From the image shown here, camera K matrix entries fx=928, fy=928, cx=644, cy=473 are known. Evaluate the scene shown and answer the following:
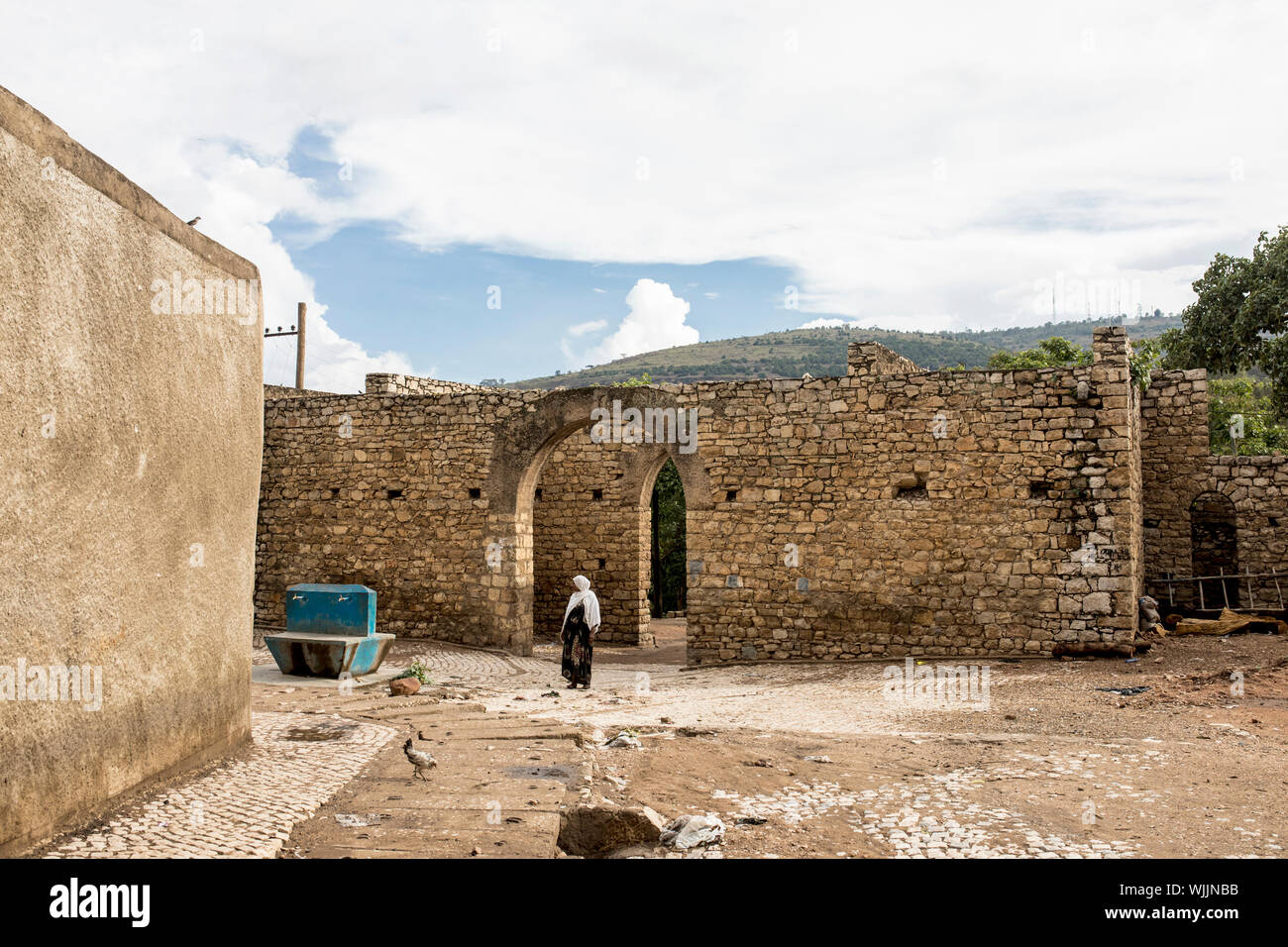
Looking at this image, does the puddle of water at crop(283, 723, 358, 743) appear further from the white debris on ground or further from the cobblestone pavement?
the white debris on ground

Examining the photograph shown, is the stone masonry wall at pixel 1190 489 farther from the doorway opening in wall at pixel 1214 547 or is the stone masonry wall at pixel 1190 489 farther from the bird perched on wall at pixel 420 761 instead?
the bird perched on wall at pixel 420 761

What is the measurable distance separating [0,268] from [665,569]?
22.6 meters

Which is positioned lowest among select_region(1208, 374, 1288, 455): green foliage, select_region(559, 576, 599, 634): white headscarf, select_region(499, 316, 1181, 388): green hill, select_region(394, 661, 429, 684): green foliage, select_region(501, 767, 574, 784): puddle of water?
select_region(394, 661, 429, 684): green foliage

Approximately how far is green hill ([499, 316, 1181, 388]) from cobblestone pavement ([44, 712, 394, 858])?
A: 61.4 metres

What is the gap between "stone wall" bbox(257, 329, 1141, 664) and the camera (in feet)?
34.3

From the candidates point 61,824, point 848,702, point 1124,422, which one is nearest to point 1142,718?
point 848,702

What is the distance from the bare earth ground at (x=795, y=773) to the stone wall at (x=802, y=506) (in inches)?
55.1

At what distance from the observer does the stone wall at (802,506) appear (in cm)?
1045

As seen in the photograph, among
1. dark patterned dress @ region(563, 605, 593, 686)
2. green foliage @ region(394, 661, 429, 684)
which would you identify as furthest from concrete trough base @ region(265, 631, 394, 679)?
dark patterned dress @ region(563, 605, 593, 686)

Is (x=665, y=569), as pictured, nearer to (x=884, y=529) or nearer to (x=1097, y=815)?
(x=884, y=529)

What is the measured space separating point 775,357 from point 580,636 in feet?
243

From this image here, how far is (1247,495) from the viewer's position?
1335 cm

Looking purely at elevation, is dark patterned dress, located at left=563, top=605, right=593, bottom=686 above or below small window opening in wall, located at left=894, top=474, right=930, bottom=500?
below

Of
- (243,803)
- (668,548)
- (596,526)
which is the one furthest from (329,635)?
(668,548)
